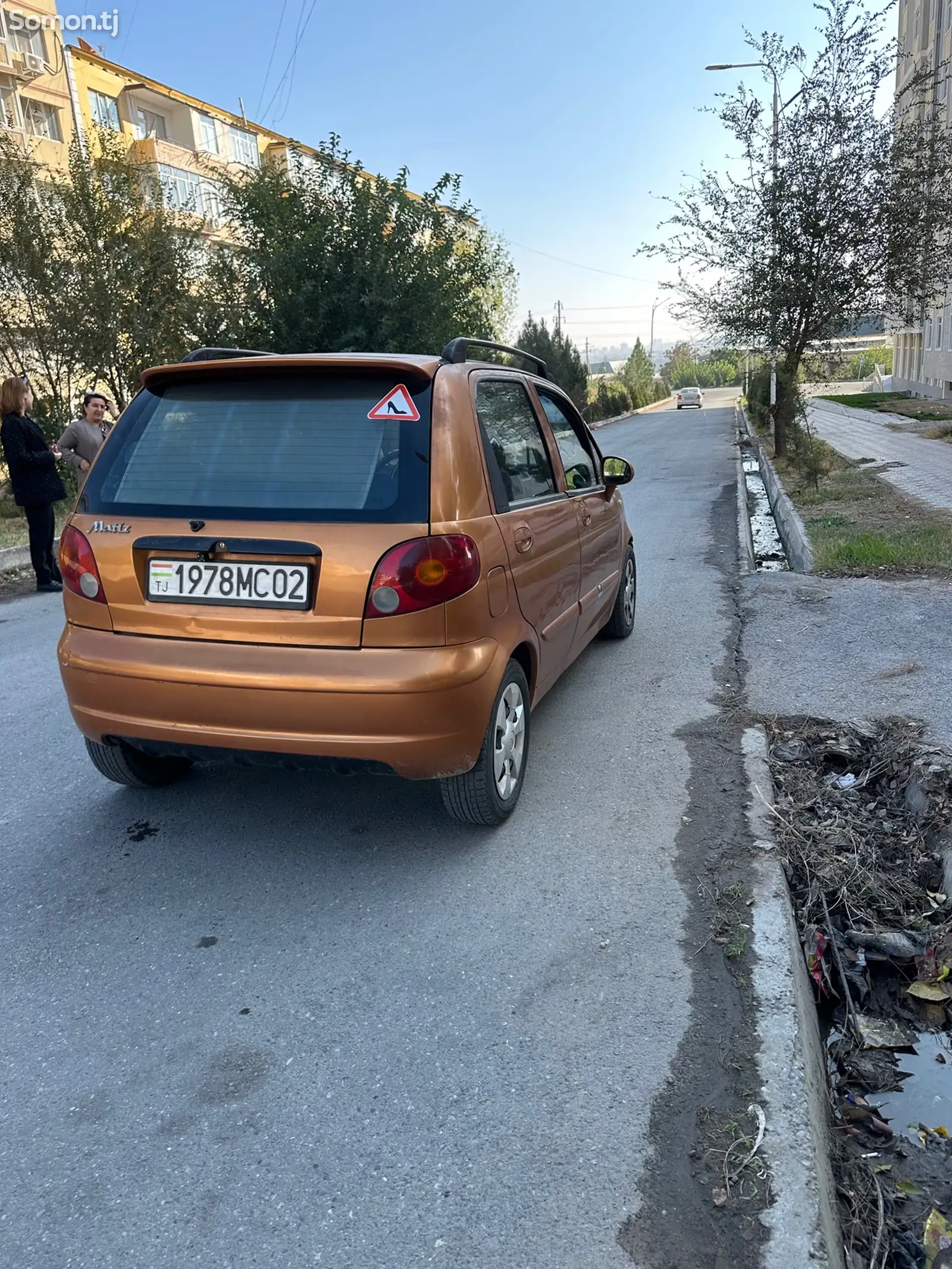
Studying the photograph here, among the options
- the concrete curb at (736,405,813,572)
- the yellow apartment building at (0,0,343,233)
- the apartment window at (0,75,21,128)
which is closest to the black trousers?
the concrete curb at (736,405,813,572)

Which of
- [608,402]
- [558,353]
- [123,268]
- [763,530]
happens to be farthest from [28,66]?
[763,530]

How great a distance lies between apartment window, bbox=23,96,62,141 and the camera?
3553cm

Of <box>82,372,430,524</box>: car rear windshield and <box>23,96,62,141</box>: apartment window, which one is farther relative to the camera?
<box>23,96,62,141</box>: apartment window

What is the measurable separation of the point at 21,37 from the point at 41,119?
2740mm

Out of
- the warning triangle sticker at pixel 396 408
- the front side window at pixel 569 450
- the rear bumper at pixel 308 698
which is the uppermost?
the warning triangle sticker at pixel 396 408

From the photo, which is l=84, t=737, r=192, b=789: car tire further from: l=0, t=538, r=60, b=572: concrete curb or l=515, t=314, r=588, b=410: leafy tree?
l=515, t=314, r=588, b=410: leafy tree

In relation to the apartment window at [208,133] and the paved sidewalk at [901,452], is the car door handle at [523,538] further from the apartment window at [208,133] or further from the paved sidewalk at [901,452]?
the apartment window at [208,133]

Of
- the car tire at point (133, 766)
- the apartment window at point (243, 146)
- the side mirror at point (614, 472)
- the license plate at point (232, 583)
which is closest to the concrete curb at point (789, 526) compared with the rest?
the side mirror at point (614, 472)

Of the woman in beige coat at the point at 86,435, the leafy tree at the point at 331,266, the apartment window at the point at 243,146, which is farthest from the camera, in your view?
the apartment window at the point at 243,146

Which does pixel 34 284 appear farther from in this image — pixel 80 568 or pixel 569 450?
pixel 80 568

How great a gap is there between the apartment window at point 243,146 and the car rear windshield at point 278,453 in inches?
1918

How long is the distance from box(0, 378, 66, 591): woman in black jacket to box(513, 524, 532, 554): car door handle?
246 inches

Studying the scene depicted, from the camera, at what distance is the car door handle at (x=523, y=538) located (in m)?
3.76

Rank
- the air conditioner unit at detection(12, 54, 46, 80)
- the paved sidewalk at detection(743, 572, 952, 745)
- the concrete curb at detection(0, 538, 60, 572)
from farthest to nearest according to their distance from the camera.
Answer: the air conditioner unit at detection(12, 54, 46, 80)
the concrete curb at detection(0, 538, 60, 572)
the paved sidewalk at detection(743, 572, 952, 745)
